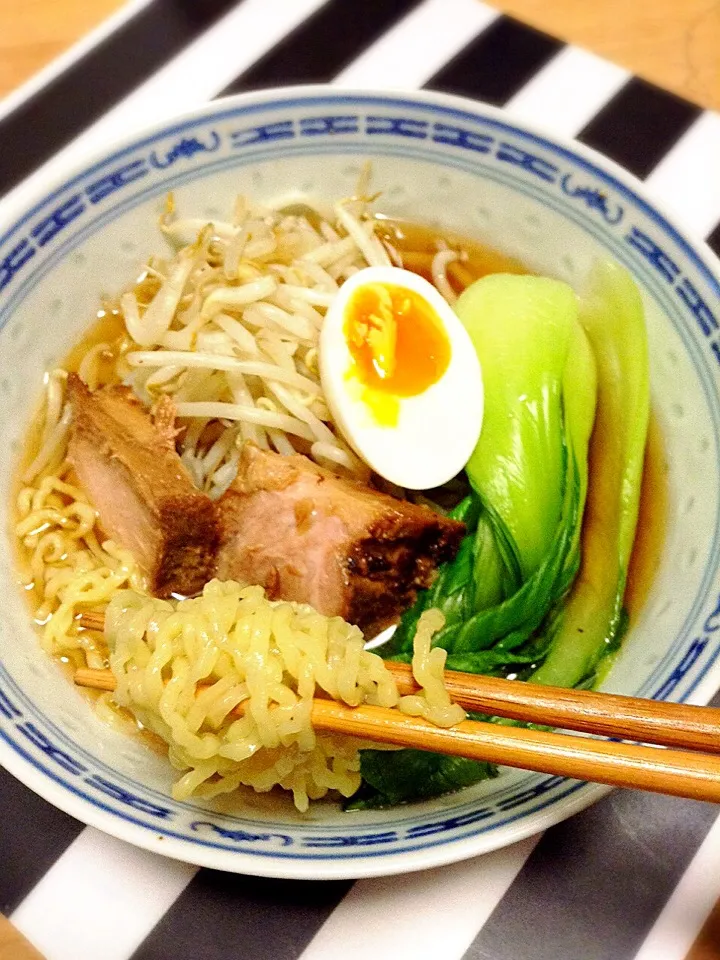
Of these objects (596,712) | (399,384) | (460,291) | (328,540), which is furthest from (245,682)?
(460,291)

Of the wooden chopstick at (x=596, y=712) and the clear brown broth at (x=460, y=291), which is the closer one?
the wooden chopstick at (x=596, y=712)

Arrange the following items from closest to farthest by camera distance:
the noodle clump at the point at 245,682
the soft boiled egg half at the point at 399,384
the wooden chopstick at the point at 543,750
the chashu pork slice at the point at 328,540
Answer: the wooden chopstick at the point at 543,750, the noodle clump at the point at 245,682, the chashu pork slice at the point at 328,540, the soft boiled egg half at the point at 399,384

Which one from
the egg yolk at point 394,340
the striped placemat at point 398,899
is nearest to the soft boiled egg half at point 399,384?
the egg yolk at point 394,340

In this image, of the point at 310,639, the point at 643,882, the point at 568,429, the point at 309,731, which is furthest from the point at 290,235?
the point at 643,882

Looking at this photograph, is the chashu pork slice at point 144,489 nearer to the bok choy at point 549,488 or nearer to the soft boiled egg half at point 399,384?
the soft boiled egg half at point 399,384

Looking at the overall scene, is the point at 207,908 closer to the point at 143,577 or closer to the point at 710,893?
the point at 143,577

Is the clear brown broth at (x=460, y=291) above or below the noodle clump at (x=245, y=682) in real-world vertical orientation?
above

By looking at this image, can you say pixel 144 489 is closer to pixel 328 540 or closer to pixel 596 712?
pixel 328 540
